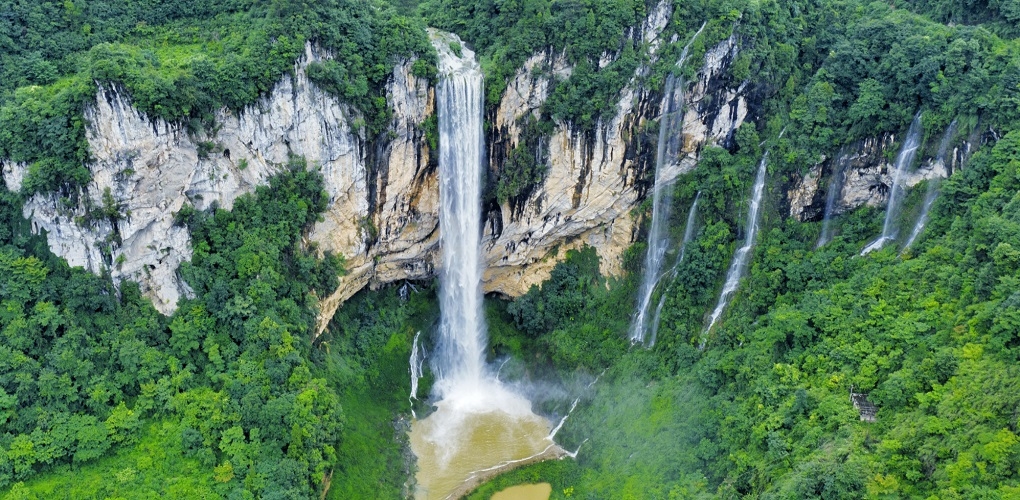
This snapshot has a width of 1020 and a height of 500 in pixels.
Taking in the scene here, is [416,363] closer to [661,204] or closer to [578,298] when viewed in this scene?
[578,298]

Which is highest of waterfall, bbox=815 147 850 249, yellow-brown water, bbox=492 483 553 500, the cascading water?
waterfall, bbox=815 147 850 249

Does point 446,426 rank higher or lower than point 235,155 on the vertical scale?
lower

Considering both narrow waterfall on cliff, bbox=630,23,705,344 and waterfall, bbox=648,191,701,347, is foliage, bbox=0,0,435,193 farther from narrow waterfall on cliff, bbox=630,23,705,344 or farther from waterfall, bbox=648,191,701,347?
waterfall, bbox=648,191,701,347

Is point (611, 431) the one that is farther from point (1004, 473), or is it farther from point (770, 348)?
point (1004, 473)

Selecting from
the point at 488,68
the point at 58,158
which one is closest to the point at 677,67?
the point at 488,68

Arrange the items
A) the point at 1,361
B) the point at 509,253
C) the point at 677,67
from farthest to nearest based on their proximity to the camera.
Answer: the point at 509,253 < the point at 677,67 < the point at 1,361

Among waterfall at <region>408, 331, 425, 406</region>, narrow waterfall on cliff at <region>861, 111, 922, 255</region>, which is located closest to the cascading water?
waterfall at <region>408, 331, 425, 406</region>
